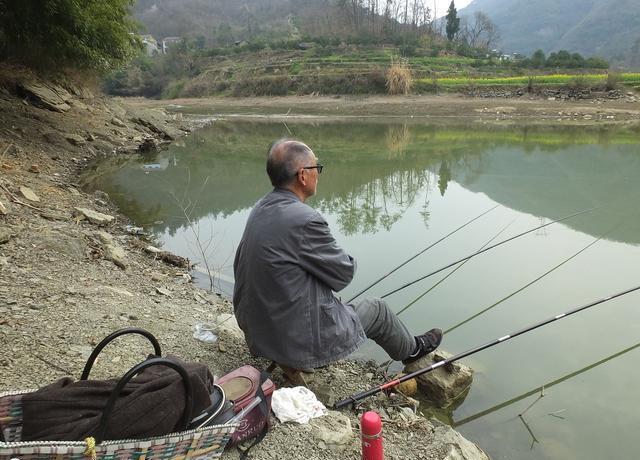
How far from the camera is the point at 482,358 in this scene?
3.77 meters

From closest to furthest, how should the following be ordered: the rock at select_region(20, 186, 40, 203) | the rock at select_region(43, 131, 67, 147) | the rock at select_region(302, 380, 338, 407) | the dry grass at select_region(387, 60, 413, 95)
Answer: the rock at select_region(302, 380, 338, 407), the rock at select_region(20, 186, 40, 203), the rock at select_region(43, 131, 67, 147), the dry grass at select_region(387, 60, 413, 95)

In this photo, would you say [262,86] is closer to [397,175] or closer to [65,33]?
[65,33]

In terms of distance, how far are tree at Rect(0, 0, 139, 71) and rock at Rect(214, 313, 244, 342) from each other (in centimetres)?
842

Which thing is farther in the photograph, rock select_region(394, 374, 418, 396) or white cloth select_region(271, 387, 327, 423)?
rock select_region(394, 374, 418, 396)

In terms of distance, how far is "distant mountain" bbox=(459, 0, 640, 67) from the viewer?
103 metres

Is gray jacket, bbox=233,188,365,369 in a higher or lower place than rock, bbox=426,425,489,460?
higher

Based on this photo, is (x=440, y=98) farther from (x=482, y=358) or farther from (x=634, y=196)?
(x=482, y=358)

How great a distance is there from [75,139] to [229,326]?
9480 mm

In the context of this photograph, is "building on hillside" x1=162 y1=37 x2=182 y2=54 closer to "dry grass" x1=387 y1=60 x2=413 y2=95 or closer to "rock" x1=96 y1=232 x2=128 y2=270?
"dry grass" x1=387 y1=60 x2=413 y2=95

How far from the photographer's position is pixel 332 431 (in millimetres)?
2398

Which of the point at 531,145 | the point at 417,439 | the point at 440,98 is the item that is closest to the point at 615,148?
the point at 531,145

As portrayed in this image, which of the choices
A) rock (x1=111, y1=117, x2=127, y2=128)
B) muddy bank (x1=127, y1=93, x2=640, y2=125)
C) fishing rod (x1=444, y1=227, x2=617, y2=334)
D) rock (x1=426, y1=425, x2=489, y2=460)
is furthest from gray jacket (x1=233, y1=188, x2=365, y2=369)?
muddy bank (x1=127, y1=93, x2=640, y2=125)

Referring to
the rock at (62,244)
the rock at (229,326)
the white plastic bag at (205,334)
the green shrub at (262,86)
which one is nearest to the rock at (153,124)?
the rock at (62,244)

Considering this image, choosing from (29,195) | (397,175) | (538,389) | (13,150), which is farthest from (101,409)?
(397,175)
